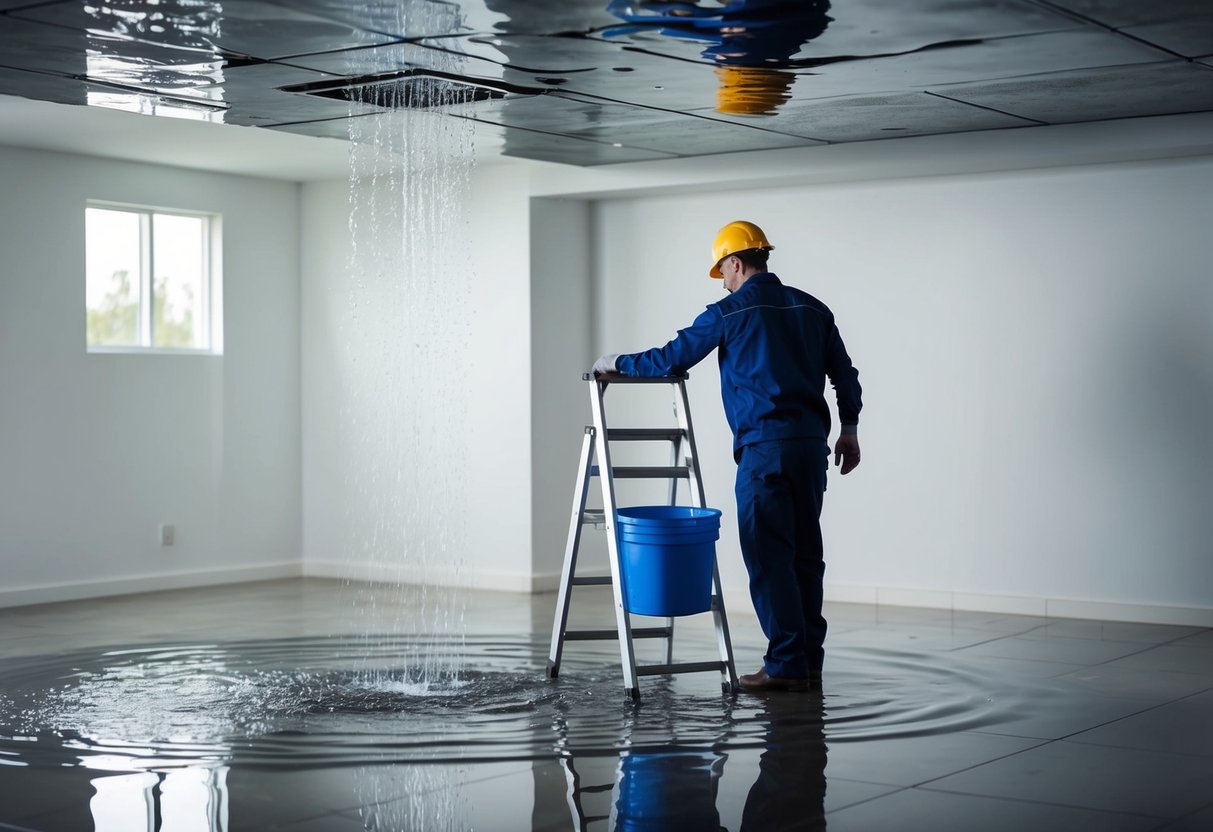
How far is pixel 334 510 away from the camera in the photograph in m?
9.94

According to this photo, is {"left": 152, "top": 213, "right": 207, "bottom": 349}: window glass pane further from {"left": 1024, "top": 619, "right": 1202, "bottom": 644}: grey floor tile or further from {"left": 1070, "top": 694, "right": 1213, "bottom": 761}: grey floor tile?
{"left": 1070, "top": 694, "right": 1213, "bottom": 761}: grey floor tile

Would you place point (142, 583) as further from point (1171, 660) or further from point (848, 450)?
point (1171, 660)

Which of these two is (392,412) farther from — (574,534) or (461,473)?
(574,534)

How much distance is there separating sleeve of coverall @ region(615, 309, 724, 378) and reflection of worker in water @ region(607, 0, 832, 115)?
921 millimetres

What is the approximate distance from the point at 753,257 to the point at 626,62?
839 mm

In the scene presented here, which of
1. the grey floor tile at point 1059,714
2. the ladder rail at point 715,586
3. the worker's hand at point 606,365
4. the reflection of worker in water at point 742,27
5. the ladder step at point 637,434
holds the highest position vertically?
the reflection of worker in water at point 742,27

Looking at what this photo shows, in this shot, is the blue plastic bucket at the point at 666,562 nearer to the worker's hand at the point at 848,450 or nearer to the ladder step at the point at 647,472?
the ladder step at the point at 647,472

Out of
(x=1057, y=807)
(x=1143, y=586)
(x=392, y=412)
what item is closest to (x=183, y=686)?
(x=1057, y=807)

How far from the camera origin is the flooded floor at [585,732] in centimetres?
375

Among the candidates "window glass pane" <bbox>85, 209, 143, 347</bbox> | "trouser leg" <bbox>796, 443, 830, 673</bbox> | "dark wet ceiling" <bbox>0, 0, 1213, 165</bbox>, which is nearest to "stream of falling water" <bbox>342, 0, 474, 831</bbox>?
"window glass pane" <bbox>85, 209, 143, 347</bbox>

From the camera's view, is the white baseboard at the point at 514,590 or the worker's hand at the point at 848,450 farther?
the white baseboard at the point at 514,590

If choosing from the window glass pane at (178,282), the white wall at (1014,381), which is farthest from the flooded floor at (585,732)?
the window glass pane at (178,282)

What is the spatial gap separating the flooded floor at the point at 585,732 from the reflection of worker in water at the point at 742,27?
222 cm

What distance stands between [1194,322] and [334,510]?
5.41m
